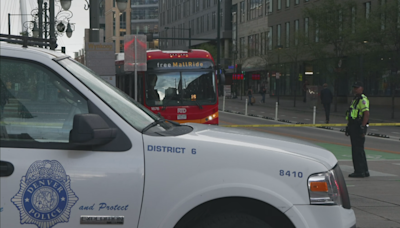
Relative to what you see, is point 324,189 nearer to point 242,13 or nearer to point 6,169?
point 6,169

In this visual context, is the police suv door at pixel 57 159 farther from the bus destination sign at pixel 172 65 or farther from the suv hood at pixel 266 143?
the bus destination sign at pixel 172 65

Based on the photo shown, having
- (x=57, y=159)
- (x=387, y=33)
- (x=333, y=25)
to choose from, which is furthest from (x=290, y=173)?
(x=333, y=25)

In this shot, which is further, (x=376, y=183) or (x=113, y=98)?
(x=376, y=183)

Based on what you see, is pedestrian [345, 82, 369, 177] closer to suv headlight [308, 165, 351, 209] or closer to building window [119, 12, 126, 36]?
suv headlight [308, 165, 351, 209]

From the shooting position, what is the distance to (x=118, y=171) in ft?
11.6

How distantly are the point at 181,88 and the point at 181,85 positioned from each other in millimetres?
103

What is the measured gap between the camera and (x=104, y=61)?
547 inches

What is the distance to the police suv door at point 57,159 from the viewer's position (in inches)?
136

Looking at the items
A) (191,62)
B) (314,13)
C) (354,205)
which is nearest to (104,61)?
(191,62)

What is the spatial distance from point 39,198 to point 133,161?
609 mm

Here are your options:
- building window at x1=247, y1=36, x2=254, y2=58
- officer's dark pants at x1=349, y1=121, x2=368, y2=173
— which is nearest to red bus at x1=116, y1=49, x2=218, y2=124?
officer's dark pants at x1=349, y1=121, x2=368, y2=173

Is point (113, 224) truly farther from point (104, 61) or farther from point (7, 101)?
point (104, 61)

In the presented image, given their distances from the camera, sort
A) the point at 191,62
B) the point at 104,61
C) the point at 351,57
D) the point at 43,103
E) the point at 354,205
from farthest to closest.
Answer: the point at 351,57 < the point at 191,62 < the point at 104,61 < the point at 354,205 < the point at 43,103

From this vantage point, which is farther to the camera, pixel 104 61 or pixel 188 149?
pixel 104 61
